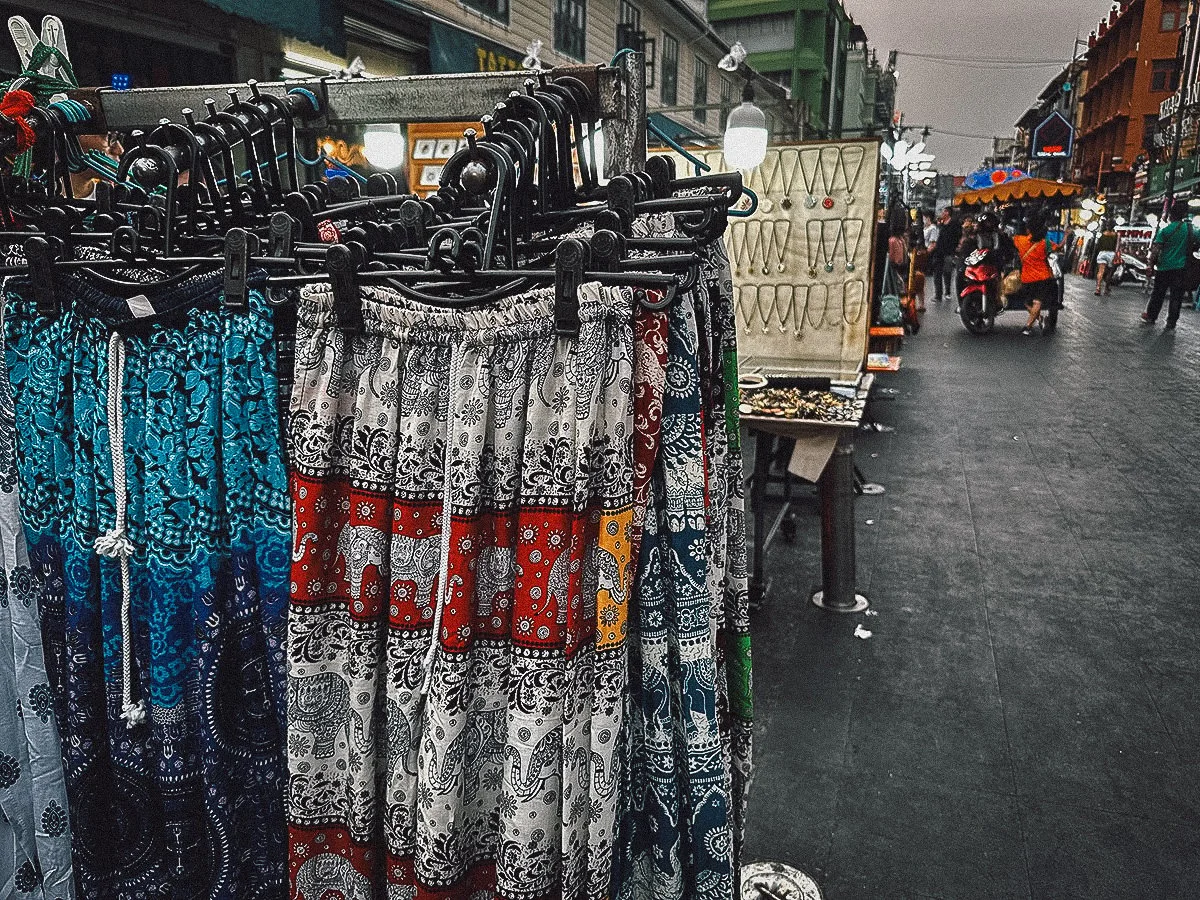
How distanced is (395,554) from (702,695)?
551 millimetres

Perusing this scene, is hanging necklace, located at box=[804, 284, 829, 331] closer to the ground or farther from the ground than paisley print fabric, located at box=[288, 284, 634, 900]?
farther from the ground

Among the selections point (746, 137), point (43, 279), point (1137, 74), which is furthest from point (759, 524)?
point (1137, 74)

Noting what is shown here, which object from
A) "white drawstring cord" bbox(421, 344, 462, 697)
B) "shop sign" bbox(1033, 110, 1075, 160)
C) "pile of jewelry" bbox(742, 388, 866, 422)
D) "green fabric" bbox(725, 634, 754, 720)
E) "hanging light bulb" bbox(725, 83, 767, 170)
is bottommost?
"green fabric" bbox(725, 634, 754, 720)

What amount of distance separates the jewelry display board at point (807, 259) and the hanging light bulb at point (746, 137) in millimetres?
153

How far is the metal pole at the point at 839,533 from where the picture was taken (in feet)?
12.9

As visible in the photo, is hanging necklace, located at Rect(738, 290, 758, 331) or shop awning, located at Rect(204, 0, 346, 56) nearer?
hanging necklace, located at Rect(738, 290, 758, 331)

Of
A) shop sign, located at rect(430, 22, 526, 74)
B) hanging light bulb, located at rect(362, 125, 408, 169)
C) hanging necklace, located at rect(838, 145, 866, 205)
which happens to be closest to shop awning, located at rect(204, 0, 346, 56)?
shop sign, located at rect(430, 22, 526, 74)

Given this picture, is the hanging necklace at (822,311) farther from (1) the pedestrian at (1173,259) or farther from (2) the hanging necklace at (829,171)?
(1) the pedestrian at (1173,259)

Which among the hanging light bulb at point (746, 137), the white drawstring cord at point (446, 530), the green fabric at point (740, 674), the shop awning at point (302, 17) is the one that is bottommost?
the green fabric at point (740, 674)

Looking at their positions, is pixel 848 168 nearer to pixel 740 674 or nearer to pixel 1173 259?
pixel 740 674

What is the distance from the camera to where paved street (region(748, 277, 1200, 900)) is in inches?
102

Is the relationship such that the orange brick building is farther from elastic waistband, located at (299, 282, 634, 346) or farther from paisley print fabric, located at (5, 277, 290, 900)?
paisley print fabric, located at (5, 277, 290, 900)

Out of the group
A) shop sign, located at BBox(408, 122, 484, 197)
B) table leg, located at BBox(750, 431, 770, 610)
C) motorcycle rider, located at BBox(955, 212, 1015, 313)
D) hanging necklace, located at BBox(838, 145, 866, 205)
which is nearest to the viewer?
table leg, located at BBox(750, 431, 770, 610)

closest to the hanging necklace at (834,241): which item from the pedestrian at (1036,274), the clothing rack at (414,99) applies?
the clothing rack at (414,99)
